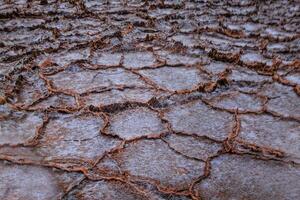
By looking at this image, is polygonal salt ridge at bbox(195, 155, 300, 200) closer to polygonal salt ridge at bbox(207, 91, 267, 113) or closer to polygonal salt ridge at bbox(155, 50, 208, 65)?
polygonal salt ridge at bbox(207, 91, 267, 113)

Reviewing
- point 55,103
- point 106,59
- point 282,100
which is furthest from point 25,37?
point 282,100

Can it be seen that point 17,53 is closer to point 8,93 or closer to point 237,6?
point 8,93

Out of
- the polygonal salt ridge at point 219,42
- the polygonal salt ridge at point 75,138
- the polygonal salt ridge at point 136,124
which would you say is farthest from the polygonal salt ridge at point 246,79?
the polygonal salt ridge at point 75,138

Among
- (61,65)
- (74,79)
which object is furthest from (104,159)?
(61,65)

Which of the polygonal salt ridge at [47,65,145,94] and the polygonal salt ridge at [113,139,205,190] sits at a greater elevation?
the polygonal salt ridge at [47,65,145,94]

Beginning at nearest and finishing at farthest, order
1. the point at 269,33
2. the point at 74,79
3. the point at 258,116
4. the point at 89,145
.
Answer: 1. the point at 89,145
2. the point at 258,116
3. the point at 74,79
4. the point at 269,33

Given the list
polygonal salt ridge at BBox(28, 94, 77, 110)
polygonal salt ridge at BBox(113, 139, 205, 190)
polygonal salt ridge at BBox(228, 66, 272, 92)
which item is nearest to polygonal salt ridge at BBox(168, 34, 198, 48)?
polygonal salt ridge at BBox(228, 66, 272, 92)
